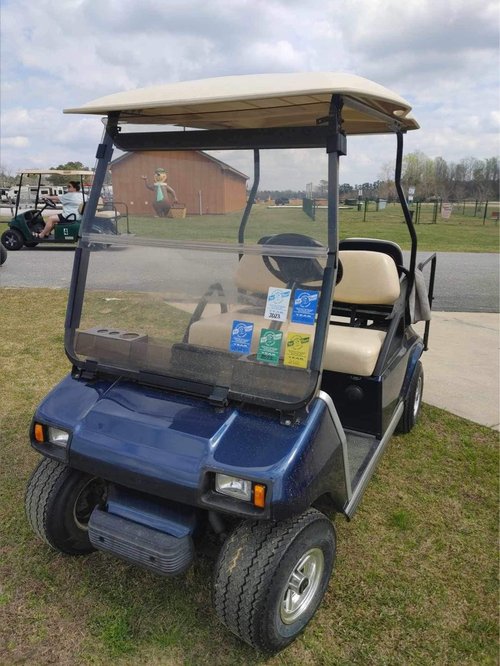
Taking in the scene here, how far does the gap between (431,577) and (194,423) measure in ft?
4.03

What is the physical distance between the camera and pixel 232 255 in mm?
2068

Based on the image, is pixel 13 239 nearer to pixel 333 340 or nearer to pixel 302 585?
pixel 333 340

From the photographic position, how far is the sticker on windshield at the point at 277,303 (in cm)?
194

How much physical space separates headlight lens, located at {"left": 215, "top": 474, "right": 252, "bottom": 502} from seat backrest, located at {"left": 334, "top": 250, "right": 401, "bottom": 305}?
67.0 inches

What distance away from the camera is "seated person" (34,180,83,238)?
10871 millimetres

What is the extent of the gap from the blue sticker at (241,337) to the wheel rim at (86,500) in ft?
2.75

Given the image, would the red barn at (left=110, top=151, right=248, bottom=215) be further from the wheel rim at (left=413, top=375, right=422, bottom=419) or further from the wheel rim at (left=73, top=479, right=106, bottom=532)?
the wheel rim at (left=413, top=375, right=422, bottom=419)

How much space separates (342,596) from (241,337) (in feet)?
3.58

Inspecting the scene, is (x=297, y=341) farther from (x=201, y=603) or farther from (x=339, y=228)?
(x=201, y=603)

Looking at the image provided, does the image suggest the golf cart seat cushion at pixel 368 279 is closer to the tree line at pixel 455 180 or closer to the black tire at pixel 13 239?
the black tire at pixel 13 239

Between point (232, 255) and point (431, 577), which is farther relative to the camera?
point (431, 577)

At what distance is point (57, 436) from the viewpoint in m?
2.03

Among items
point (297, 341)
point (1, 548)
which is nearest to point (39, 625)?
point (1, 548)

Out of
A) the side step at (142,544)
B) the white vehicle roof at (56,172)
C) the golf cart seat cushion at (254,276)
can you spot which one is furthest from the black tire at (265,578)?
the white vehicle roof at (56,172)
